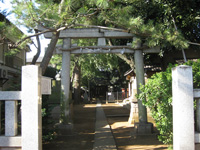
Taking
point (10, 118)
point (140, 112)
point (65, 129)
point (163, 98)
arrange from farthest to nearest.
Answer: point (65, 129) < point (140, 112) < point (163, 98) < point (10, 118)

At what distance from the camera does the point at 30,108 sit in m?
4.00

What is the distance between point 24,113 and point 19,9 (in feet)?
10.4

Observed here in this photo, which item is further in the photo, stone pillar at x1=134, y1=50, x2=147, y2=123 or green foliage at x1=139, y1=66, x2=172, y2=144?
stone pillar at x1=134, y1=50, x2=147, y2=123

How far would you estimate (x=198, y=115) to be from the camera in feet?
13.4

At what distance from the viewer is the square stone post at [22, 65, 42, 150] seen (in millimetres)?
4004

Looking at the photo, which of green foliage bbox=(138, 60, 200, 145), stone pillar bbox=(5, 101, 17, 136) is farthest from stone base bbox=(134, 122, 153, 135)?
stone pillar bbox=(5, 101, 17, 136)

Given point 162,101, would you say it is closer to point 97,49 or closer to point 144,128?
point 144,128

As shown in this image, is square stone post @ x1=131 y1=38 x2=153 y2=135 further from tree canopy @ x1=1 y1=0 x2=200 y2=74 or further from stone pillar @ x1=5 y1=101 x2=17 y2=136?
stone pillar @ x1=5 y1=101 x2=17 y2=136

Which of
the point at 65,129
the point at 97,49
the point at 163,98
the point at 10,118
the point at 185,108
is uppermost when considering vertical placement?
the point at 97,49

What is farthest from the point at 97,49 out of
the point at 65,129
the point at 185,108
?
the point at 185,108

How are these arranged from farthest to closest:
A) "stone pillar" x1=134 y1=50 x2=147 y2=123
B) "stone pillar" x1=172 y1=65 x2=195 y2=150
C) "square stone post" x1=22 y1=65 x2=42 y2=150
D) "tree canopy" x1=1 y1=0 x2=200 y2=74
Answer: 1. "stone pillar" x1=134 y1=50 x2=147 y2=123
2. "tree canopy" x1=1 y1=0 x2=200 y2=74
3. "square stone post" x1=22 y1=65 x2=42 y2=150
4. "stone pillar" x1=172 y1=65 x2=195 y2=150

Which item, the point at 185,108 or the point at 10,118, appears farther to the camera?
the point at 10,118

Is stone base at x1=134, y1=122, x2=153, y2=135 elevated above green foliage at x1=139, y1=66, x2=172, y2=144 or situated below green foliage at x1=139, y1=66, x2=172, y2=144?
below

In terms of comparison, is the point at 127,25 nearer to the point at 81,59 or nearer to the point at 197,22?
the point at 197,22
